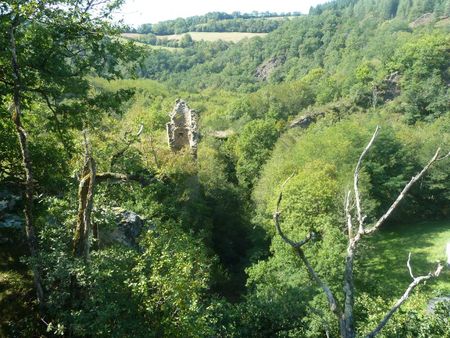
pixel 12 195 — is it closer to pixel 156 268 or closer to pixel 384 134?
pixel 156 268

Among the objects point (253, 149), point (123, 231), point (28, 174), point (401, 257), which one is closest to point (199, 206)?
point (123, 231)

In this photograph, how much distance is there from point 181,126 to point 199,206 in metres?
12.6

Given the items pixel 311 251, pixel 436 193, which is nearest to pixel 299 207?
Answer: pixel 311 251

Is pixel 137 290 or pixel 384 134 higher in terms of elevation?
pixel 137 290

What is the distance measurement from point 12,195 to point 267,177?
93.3ft

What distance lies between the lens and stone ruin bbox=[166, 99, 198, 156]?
40312 millimetres

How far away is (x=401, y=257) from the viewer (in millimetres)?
37062

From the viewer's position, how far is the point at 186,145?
3962 cm

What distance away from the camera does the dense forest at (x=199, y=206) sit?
30.0 feet

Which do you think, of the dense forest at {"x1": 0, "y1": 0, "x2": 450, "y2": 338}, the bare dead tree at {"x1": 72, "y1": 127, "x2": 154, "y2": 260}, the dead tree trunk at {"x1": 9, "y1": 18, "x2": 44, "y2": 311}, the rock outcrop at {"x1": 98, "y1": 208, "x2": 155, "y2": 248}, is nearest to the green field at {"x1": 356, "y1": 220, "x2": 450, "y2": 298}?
the dense forest at {"x1": 0, "y1": 0, "x2": 450, "y2": 338}

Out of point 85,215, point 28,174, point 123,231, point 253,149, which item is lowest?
point 253,149

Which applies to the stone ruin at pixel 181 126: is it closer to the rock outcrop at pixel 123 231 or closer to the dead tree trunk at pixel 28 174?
the rock outcrop at pixel 123 231

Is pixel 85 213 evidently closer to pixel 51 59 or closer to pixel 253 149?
pixel 51 59

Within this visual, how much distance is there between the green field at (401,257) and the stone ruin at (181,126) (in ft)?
64.8
